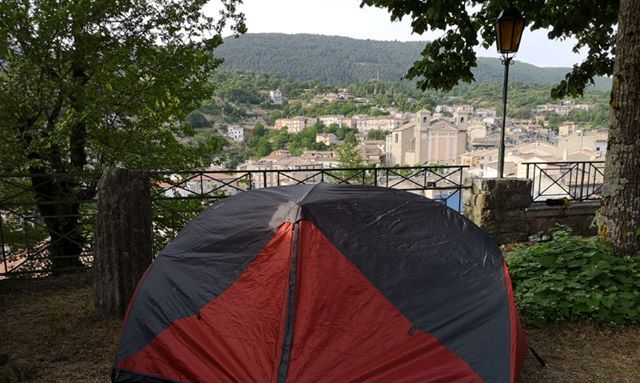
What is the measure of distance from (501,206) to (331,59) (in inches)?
3105

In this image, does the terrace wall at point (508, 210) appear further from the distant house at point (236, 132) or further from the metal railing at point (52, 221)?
the distant house at point (236, 132)

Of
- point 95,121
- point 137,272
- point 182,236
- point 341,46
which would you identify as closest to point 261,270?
point 182,236

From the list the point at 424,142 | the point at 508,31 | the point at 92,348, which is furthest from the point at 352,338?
the point at 424,142

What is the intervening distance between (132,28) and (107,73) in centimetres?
98

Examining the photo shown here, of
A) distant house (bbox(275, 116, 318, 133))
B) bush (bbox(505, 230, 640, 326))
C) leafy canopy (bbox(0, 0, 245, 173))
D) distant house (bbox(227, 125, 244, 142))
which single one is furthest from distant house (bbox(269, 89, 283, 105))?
bush (bbox(505, 230, 640, 326))

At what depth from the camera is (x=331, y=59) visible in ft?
267

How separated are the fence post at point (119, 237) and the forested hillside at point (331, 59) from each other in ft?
187

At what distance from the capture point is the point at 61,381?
306 centimetres

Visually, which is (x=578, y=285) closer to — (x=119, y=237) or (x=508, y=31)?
(x=508, y=31)

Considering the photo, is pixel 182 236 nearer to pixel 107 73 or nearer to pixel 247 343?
pixel 247 343

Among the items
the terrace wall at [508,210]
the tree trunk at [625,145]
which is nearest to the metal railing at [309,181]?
the terrace wall at [508,210]

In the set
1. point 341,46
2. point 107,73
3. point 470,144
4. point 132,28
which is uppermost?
point 341,46

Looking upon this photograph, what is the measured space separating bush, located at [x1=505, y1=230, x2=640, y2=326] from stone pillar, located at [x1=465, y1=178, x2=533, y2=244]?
1.86 m

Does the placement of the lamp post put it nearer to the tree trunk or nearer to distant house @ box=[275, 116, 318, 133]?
the tree trunk
